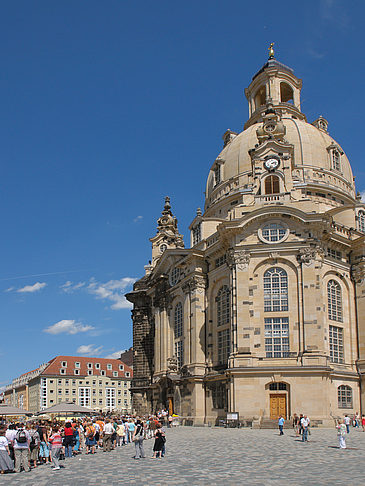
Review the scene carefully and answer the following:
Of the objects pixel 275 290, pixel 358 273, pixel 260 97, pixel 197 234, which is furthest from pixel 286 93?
pixel 275 290

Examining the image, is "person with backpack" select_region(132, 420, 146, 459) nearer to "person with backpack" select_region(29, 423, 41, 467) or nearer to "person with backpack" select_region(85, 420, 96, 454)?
"person with backpack" select_region(85, 420, 96, 454)

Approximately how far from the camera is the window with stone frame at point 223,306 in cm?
5340

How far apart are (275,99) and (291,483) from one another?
69.4 metres

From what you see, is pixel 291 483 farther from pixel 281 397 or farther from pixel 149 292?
pixel 149 292

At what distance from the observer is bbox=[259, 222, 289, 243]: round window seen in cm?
5019

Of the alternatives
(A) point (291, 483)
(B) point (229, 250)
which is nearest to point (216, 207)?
(B) point (229, 250)

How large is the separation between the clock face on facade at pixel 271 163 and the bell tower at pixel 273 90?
23.9m

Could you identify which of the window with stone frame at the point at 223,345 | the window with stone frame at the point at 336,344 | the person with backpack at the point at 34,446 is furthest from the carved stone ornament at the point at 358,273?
the person with backpack at the point at 34,446

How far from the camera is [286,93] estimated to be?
84.3 m

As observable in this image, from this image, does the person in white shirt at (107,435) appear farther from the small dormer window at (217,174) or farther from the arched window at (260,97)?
the arched window at (260,97)

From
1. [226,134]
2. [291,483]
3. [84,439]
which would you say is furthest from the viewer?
[226,134]

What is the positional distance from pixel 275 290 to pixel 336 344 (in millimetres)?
7728

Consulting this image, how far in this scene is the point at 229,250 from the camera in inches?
2015

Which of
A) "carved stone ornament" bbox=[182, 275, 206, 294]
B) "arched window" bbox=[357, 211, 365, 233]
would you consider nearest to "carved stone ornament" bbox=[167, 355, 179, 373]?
"carved stone ornament" bbox=[182, 275, 206, 294]
